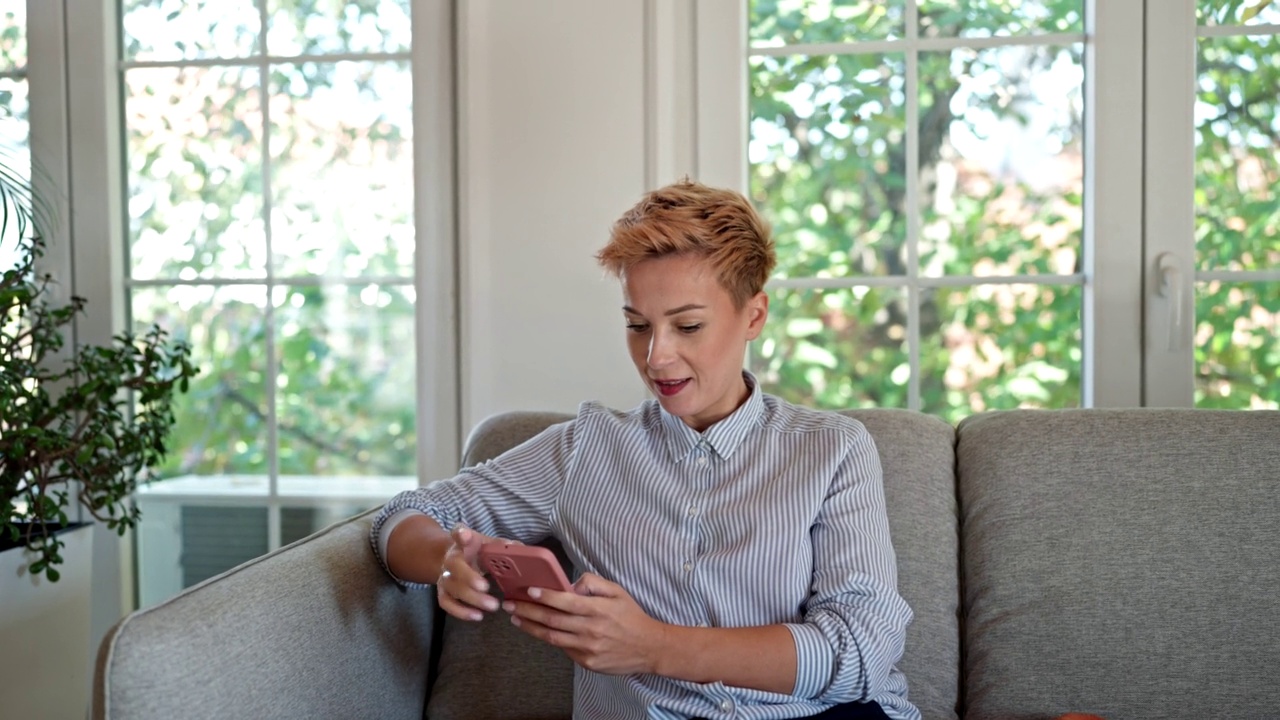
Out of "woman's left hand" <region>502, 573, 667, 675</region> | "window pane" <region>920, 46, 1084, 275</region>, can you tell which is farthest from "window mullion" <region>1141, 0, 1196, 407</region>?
"woman's left hand" <region>502, 573, 667, 675</region>

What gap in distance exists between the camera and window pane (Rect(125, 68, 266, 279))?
2586 mm

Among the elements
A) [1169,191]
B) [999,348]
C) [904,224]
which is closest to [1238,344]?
[1169,191]

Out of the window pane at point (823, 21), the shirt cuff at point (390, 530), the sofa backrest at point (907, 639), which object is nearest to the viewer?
the shirt cuff at point (390, 530)

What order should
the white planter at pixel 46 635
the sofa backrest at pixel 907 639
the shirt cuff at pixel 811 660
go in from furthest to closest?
the white planter at pixel 46 635 → the sofa backrest at pixel 907 639 → the shirt cuff at pixel 811 660

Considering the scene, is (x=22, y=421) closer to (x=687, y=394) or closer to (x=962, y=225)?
(x=687, y=394)

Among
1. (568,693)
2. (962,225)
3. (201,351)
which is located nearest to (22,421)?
(201,351)

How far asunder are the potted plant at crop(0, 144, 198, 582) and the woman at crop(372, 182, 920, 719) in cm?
92

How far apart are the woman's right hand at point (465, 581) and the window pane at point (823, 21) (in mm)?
1435

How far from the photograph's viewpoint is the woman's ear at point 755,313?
5.23ft

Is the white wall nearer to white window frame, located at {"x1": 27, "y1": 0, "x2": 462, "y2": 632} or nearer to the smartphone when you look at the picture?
white window frame, located at {"x1": 27, "y1": 0, "x2": 462, "y2": 632}

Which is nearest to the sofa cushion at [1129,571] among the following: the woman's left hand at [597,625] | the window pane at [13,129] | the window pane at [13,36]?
the woman's left hand at [597,625]

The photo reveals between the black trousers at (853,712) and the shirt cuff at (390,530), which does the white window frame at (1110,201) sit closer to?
the black trousers at (853,712)

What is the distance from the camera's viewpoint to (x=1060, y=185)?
→ 2.33 m

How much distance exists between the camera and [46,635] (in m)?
2.22
